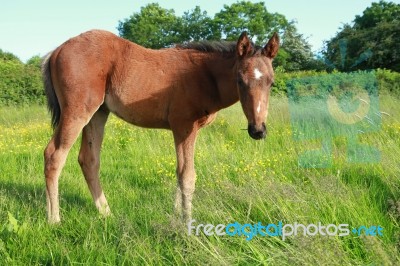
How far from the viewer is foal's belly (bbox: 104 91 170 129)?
155 inches

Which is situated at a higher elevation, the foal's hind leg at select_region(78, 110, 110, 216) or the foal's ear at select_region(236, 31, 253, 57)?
the foal's ear at select_region(236, 31, 253, 57)

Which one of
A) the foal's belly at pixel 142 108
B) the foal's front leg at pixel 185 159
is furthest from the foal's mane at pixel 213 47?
the foal's front leg at pixel 185 159

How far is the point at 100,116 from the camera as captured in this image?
4.33 m

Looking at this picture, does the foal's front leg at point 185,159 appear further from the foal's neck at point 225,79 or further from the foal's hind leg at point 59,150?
the foal's hind leg at point 59,150

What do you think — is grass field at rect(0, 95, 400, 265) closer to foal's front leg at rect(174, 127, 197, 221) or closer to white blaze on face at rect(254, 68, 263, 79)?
foal's front leg at rect(174, 127, 197, 221)

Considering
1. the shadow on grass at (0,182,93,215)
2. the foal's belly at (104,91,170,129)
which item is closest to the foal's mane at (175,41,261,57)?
the foal's belly at (104,91,170,129)

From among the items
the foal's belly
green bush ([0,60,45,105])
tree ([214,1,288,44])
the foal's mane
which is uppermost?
tree ([214,1,288,44])

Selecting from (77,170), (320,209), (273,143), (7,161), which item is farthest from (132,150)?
(320,209)

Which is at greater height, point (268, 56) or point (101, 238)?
point (268, 56)

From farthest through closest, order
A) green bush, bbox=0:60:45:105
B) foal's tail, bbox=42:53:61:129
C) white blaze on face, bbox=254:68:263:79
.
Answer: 1. green bush, bbox=0:60:45:105
2. foal's tail, bbox=42:53:61:129
3. white blaze on face, bbox=254:68:263:79

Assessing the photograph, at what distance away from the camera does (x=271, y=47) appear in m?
3.49

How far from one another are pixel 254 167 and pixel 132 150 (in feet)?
8.61

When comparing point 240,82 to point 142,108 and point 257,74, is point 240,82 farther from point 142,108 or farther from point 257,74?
point 142,108

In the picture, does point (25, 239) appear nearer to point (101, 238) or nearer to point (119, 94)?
point (101, 238)
